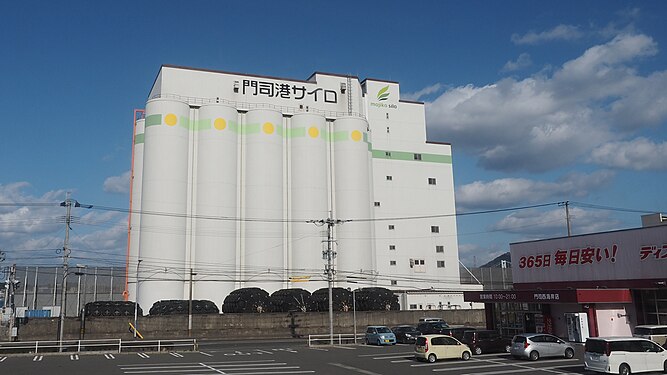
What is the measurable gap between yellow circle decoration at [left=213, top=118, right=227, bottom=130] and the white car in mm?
52683

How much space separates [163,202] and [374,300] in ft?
85.2

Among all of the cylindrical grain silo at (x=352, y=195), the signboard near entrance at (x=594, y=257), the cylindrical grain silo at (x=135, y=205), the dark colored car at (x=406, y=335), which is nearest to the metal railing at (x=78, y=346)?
the dark colored car at (x=406, y=335)

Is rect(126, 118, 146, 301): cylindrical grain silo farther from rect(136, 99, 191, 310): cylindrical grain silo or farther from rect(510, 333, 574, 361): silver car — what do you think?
rect(510, 333, 574, 361): silver car

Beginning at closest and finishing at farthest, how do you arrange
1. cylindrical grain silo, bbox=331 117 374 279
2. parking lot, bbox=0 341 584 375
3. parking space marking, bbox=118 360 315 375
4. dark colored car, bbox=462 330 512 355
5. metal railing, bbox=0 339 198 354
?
parking lot, bbox=0 341 584 375 < parking space marking, bbox=118 360 315 375 < dark colored car, bbox=462 330 512 355 < metal railing, bbox=0 339 198 354 < cylindrical grain silo, bbox=331 117 374 279

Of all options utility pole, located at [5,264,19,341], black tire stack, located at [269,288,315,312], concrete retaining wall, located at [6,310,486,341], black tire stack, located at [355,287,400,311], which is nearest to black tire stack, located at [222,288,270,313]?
black tire stack, located at [269,288,315,312]

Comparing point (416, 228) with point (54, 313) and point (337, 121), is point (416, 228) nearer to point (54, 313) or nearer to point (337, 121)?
point (337, 121)

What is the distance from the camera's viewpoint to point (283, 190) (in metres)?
70.6

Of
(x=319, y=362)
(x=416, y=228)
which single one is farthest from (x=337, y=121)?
(x=319, y=362)

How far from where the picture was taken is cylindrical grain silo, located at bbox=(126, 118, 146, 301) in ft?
213

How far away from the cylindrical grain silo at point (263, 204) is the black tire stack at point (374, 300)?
11.0 m

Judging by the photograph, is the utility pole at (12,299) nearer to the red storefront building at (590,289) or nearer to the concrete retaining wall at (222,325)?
the concrete retaining wall at (222,325)

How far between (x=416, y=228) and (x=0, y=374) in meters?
60.7

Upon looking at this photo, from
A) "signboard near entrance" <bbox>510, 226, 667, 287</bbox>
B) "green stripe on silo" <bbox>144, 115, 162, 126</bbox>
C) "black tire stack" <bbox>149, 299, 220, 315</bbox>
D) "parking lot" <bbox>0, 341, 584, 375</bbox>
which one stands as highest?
"green stripe on silo" <bbox>144, 115, 162, 126</bbox>

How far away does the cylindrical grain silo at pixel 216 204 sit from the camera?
6379 centimetres
